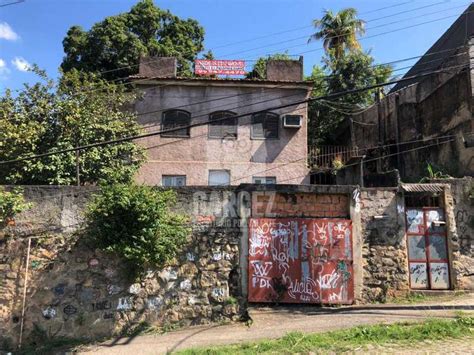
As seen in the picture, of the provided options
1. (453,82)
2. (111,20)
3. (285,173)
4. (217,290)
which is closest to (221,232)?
(217,290)

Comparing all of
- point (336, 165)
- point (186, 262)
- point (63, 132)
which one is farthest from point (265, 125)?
point (186, 262)

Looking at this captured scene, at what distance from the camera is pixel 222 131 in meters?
17.5

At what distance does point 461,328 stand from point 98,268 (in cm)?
762

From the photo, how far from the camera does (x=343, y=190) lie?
35.0 ft

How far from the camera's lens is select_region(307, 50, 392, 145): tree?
21.5 m

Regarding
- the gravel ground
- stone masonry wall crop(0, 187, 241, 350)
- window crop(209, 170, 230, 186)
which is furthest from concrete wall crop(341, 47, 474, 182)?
stone masonry wall crop(0, 187, 241, 350)

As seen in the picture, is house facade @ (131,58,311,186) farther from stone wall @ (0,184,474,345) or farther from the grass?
the grass

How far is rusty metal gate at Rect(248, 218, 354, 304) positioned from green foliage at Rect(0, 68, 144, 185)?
5.35m

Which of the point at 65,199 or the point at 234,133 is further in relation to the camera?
the point at 234,133

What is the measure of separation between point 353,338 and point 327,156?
38.6 feet

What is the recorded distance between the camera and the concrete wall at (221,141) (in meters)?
17.1

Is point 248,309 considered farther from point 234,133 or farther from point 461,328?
point 234,133

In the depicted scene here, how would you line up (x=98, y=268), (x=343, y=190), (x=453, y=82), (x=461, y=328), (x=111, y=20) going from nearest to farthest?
1. (x=461, y=328)
2. (x=98, y=268)
3. (x=343, y=190)
4. (x=453, y=82)
5. (x=111, y=20)

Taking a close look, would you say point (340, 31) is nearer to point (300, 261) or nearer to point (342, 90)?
point (342, 90)
